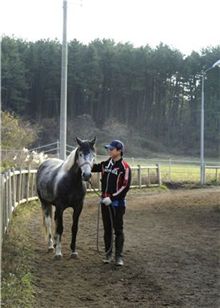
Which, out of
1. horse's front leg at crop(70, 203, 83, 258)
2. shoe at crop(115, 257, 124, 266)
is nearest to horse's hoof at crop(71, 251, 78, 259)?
horse's front leg at crop(70, 203, 83, 258)

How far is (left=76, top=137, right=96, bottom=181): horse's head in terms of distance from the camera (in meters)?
7.75

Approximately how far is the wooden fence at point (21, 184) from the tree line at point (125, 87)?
25.9 metres

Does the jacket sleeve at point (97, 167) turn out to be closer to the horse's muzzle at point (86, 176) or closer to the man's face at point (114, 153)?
the man's face at point (114, 153)

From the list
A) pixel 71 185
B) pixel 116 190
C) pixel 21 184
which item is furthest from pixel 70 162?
pixel 21 184

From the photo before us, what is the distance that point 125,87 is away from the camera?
60.6 m

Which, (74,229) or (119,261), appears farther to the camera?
(74,229)

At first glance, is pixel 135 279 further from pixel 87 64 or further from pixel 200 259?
pixel 87 64

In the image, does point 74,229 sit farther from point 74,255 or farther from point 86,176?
point 86,176

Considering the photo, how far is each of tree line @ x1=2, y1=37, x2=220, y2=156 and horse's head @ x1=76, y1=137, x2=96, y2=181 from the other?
40.9 metres

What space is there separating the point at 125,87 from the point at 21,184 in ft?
154

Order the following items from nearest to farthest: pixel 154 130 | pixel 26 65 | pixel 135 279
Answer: pixel 135 279 → pixel 26 65 → pixel 154 130

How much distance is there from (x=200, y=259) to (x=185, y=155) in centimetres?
4839

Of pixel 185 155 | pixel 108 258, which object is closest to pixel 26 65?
pixel 185 155

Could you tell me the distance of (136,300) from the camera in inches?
238
